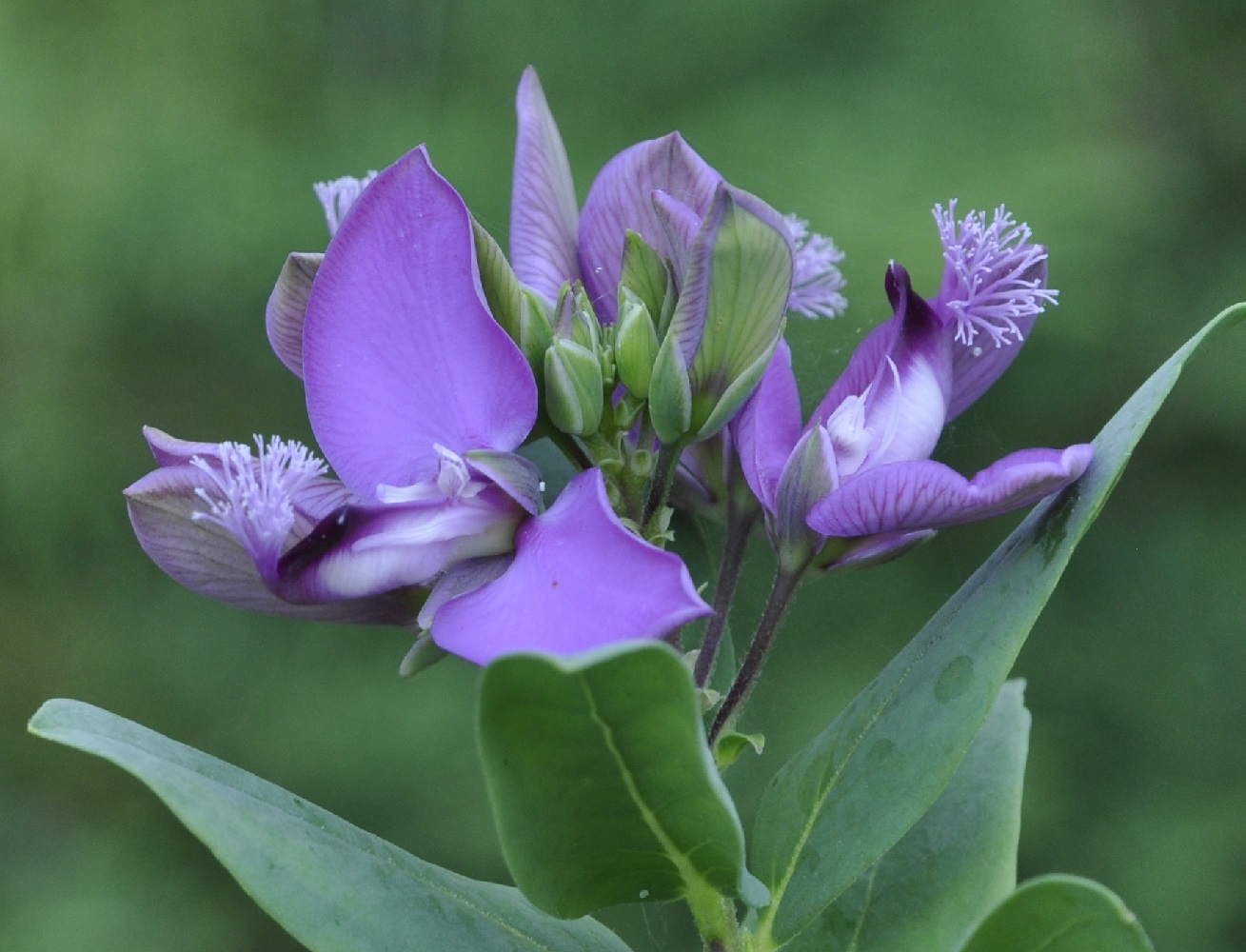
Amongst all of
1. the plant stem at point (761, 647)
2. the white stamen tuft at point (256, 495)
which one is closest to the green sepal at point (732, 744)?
the plant stem at point (761, 647)

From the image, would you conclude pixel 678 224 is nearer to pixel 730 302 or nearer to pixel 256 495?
pixel 730 302

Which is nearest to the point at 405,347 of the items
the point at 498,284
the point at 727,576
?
the point at 498,284

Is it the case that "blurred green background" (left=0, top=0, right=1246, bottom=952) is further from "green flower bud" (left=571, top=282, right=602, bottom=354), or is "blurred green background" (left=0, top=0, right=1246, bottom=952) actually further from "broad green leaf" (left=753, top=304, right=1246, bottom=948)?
"green flower bud" (left=571, top=282, right=602, bottom=354)

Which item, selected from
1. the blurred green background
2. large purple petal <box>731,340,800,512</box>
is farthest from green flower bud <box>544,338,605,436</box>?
the blurred green background

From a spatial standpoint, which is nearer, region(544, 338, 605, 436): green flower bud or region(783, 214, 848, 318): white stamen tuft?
region(544, 338, 605, 436): green flower bud

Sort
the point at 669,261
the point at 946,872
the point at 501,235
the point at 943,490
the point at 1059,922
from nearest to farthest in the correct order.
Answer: the point at 1059,922, the point at 943,490, the point at 669,261, the point at 946,872, the point at 501,235
